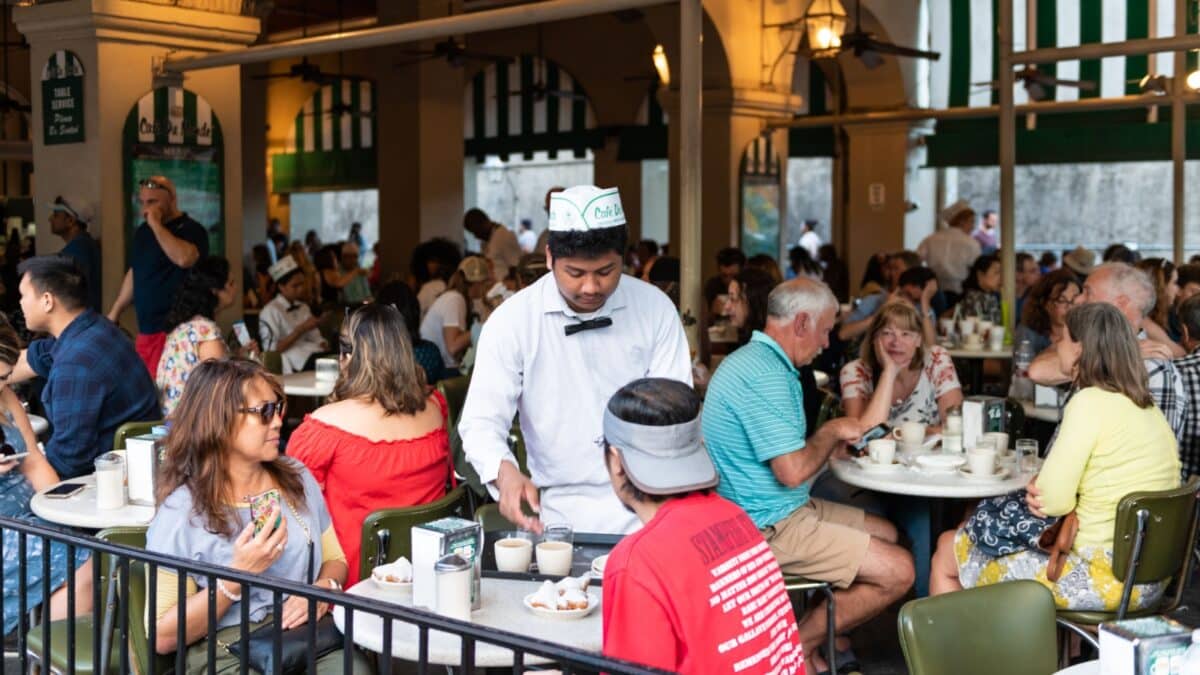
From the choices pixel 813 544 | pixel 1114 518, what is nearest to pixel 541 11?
pixel 813 544

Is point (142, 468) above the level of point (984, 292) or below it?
below

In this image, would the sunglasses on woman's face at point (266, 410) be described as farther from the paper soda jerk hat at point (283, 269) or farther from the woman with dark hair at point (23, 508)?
the paper soda jerk hat at point (283, 269)

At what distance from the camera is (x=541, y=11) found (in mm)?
5730

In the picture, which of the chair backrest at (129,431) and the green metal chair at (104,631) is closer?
the green metal chair at (104,631)

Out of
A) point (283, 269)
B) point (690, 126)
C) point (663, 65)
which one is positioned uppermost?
point (663, 65)

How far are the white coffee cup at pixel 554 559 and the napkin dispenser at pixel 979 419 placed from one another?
2394 millimetres

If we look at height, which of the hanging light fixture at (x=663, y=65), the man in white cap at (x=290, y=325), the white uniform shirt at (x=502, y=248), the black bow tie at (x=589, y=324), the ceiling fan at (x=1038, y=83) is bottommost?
the man in white cap at (x=290, y=325)

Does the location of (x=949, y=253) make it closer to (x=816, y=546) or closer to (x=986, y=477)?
(x=986, y=477)

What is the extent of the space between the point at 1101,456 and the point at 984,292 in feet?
21.1

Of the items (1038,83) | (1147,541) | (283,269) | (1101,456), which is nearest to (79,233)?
(283,269)

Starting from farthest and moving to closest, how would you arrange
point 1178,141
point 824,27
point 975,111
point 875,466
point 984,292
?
point 824,27 < point 975,111 < point 1178,141 < point 984,292 < point 875,466

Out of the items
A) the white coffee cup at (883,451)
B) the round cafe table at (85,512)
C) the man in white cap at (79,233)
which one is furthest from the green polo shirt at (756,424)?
the man in white cap at (79,233)

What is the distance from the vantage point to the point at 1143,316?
17.9ft

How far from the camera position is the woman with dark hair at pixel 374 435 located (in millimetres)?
4062
